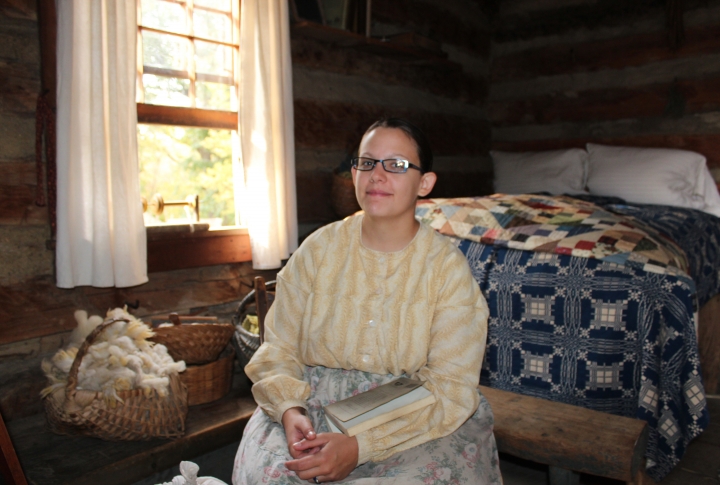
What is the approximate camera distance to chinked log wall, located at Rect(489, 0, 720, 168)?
3.79 meters

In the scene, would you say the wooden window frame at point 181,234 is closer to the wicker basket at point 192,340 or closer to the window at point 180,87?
the window at point 180,87

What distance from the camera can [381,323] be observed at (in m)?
1.49

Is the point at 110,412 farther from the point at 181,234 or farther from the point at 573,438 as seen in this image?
the point at 573,438

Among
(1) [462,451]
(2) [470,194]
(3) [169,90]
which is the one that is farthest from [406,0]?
(1) [462,451]

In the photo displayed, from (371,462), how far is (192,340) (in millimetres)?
A: 1134

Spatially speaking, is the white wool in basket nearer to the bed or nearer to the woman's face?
the woman's face

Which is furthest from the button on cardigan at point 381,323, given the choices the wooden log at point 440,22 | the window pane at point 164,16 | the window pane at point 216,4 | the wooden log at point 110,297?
the wooden log at point 440,22

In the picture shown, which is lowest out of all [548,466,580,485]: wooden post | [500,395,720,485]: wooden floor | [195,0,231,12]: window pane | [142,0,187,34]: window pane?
[500,395,720,485]: wooden floor

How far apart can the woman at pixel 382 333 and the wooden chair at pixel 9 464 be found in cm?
56

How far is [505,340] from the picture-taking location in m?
2.42

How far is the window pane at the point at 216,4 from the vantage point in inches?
106

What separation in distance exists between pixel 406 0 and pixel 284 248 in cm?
196

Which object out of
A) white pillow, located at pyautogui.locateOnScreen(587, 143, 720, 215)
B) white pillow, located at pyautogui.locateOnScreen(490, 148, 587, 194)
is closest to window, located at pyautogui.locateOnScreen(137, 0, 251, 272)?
white pillow, located at pyautogui.locateOnScreen(490, 148, 587, 194)

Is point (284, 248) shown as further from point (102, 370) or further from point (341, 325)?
point (341, 325)
